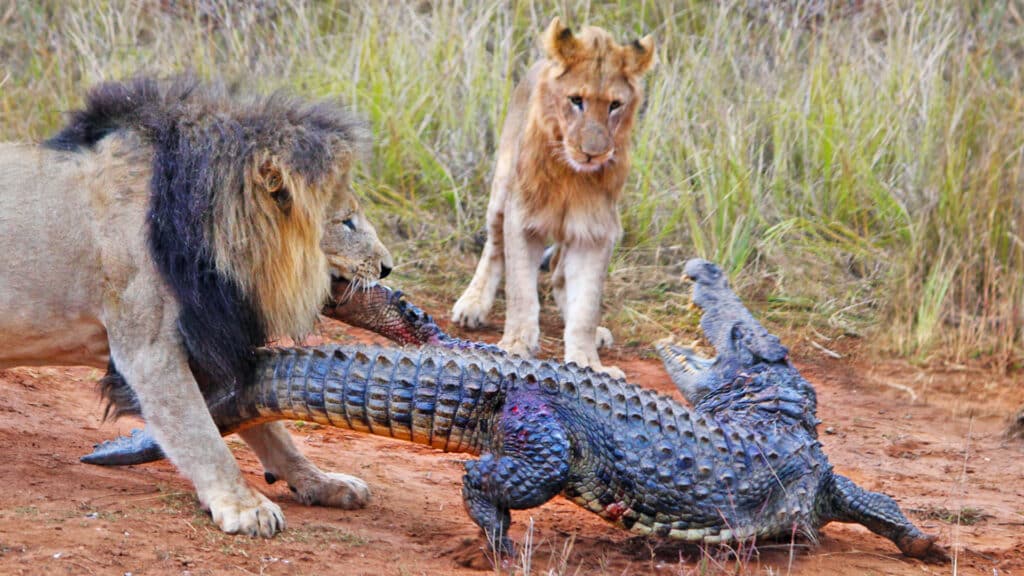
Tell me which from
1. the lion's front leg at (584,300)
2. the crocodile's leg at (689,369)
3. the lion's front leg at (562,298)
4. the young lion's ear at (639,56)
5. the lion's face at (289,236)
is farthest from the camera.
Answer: the lion's front leg at (562,298)

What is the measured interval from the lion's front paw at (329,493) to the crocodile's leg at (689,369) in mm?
1407

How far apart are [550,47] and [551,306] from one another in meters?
1.74

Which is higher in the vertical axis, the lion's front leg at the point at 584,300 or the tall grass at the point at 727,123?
the tall grass at the point at 727,123

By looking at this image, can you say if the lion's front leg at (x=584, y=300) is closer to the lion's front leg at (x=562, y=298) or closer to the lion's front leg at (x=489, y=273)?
the lion's front leg at (x=562, y=298)

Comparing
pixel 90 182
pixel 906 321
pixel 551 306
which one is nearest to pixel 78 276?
pixel 90 182

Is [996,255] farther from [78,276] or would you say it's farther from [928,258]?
[78,276]

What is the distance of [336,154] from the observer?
418cm

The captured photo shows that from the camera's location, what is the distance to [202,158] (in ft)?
13.2

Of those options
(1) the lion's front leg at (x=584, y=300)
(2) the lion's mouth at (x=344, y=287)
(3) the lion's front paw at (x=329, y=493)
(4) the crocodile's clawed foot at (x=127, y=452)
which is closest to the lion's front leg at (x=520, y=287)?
(1) the lion's front leg at (x=584, y=300)

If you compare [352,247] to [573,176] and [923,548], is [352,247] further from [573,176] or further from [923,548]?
[573,176]

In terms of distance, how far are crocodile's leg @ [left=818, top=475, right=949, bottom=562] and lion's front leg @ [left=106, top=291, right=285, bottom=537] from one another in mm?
1908

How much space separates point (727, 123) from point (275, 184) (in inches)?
194

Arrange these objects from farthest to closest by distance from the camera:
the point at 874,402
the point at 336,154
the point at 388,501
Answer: the point at 874,402, the point at 388,501, the point at 336,154

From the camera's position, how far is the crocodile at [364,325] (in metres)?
4.42
